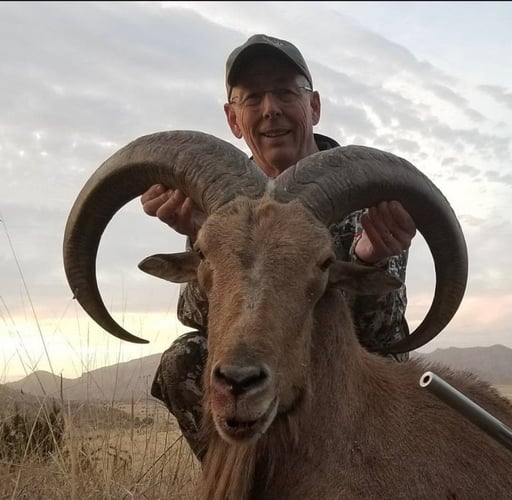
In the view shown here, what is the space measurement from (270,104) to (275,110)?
0.08 meters

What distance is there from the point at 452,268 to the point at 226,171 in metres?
2.10

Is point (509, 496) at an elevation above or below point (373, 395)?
below

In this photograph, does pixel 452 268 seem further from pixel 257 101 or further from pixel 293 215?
pixel 257 101

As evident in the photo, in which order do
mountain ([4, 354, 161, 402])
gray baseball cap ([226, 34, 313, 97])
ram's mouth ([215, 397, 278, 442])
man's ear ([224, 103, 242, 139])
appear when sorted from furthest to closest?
mountain ([4, 354, 161, 402]) → man's ear ([224, 103, 242, 139]) → gray baseball cap ([226, 34, 313, 97]) → ram's mouth ([215, 397, 278, 442])

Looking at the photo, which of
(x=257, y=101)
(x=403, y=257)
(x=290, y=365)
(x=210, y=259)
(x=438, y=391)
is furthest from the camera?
(x=257, y=101)

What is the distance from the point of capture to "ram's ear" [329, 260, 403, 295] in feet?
18.3

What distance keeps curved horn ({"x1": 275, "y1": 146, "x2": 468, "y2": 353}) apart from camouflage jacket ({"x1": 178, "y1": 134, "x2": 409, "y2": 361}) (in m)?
0.40

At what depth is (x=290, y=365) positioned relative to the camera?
187 inches

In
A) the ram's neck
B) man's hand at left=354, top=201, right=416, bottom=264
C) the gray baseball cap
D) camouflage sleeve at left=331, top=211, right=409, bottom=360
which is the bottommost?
the ram's neck

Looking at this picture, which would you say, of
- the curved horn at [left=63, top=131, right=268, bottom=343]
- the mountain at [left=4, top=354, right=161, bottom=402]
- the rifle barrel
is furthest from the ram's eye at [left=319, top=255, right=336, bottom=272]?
the mountain at [left=4, top=354, right=161, bottom=402]

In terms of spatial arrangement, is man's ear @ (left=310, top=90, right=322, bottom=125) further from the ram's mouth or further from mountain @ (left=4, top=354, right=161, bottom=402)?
the ram's mouth

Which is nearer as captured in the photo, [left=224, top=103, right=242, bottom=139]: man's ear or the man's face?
the man's face

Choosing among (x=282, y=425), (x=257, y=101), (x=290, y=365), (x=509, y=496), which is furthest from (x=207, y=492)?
(x=257, y=101)

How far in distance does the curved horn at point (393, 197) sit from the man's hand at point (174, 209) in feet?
2.85
